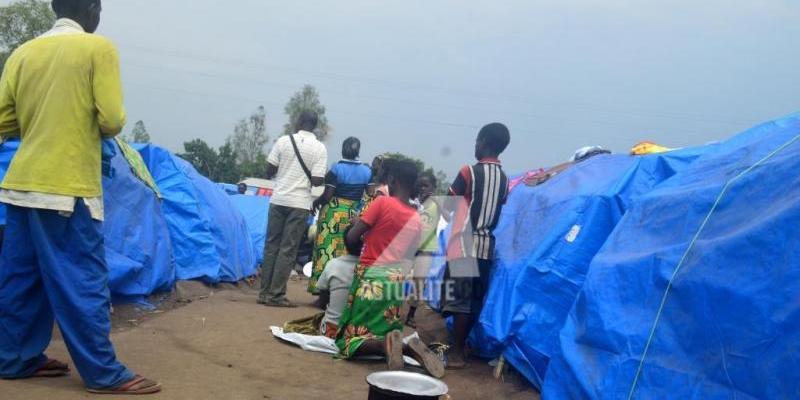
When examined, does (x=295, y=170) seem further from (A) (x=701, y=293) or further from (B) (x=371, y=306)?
(A) (x=701, y=293)

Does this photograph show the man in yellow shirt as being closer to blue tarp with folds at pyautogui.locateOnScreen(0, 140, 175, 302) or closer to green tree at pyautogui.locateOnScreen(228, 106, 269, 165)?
blue tarp with folds at pyautogui.locateOnScreen(0, 140, 175, 302)

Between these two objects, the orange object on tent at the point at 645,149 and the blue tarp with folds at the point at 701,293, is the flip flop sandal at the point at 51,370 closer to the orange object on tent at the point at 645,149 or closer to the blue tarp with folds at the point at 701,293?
the blue tarp with folds at the point at 701,293

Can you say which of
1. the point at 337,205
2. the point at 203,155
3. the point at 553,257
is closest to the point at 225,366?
the point at 553,257

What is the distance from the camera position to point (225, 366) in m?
4.02

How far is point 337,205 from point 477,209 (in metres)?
2.09

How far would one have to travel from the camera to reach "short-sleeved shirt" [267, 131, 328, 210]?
6.14 metres

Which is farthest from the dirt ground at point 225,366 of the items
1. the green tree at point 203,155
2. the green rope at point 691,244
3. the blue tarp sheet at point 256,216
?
the green tree at point 203,155

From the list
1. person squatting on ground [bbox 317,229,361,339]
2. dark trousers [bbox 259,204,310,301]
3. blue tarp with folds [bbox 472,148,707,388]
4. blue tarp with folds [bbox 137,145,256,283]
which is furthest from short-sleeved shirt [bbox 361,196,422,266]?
blue tarp with folds [bbox 137,145,256,283]

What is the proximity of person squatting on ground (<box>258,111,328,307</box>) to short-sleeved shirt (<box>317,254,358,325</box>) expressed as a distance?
1.27 metres

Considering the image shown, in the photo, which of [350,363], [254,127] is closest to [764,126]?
[350,363]

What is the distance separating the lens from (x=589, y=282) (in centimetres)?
324

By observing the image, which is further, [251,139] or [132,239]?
[251,139]

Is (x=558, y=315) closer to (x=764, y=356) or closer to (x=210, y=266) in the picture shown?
(x=764, y=356)

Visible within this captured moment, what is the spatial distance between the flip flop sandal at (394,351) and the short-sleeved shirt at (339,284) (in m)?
0.67
